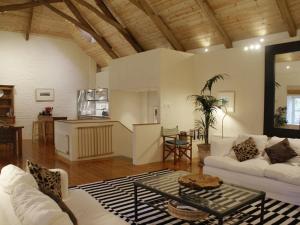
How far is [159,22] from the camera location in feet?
21.4

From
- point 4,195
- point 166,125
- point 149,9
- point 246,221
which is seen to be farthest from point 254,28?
point 4,195

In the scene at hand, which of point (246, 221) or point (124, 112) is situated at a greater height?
point (124, 112)

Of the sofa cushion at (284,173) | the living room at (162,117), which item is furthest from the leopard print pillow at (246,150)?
the sofa cushion at (284,173)

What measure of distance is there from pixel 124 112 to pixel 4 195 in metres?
5.92

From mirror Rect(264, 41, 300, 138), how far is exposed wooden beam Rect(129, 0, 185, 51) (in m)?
2.37

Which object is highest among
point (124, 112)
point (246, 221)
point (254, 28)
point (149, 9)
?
point (149, 9)

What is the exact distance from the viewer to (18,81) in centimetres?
944

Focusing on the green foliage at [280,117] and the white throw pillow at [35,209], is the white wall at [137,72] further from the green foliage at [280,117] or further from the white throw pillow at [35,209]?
the white throw pillow at [35,209]

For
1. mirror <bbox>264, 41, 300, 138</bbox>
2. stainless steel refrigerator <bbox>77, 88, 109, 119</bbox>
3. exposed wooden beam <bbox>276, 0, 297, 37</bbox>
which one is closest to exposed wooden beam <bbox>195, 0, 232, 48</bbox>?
mirror <bbox>264, 41, 300, 138</bbox>

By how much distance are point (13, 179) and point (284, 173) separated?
131 inches

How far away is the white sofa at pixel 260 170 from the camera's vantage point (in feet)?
11.8

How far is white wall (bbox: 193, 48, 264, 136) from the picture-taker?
18.4 ft

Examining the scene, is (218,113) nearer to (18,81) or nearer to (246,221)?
(246,221)

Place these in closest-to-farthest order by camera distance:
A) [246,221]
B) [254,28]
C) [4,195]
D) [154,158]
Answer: [4,195] < [246,221] < [254,28] < [154,158]
